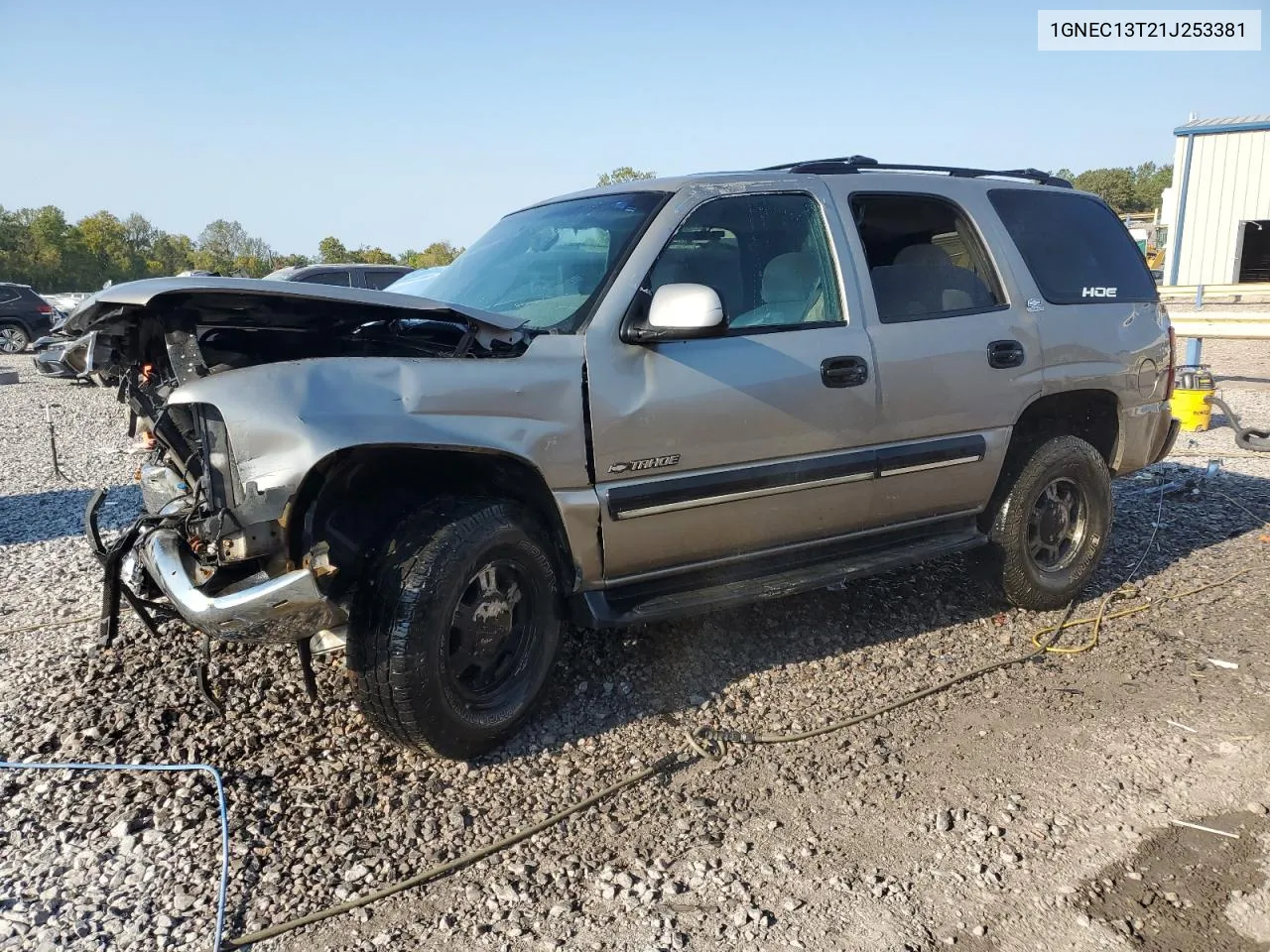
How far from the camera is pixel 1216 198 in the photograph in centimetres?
2478

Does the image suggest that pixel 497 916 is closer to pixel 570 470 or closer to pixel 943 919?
pixel 943 919

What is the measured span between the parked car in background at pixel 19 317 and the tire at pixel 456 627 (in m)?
21.6

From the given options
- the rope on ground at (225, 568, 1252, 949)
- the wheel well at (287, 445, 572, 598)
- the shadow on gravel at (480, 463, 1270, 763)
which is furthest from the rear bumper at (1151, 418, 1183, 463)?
the wheel well at (287, 445, 572, 598)

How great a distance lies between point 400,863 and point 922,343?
2901mm

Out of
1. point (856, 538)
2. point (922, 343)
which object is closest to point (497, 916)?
point (856, 538)

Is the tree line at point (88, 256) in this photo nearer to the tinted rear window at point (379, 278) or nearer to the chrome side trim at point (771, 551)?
the tinted rear window at point (379, 278)

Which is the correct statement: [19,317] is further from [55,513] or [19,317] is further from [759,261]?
[759,261]

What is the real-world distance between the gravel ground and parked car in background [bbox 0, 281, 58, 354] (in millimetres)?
19648

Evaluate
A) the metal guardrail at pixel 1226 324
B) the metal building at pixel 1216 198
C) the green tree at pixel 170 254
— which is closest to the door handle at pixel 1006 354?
the metal guardrail at pixel 1226 324

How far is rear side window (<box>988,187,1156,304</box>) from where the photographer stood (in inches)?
183

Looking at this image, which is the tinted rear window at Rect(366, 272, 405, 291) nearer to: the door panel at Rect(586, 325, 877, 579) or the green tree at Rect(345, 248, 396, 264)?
the door panel at Rect(586, 325, 877, 579)

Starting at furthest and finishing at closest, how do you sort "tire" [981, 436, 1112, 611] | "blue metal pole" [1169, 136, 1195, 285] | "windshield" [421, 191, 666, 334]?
"blue metal pole" [1169, 136, 1195, 285], "tire" [981, 436, 1112, 611], "windshield" [421, 191, 666, 334]

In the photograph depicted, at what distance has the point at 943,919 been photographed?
2.47 m

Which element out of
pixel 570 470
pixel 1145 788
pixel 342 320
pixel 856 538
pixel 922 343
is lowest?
pixel 1145 788
